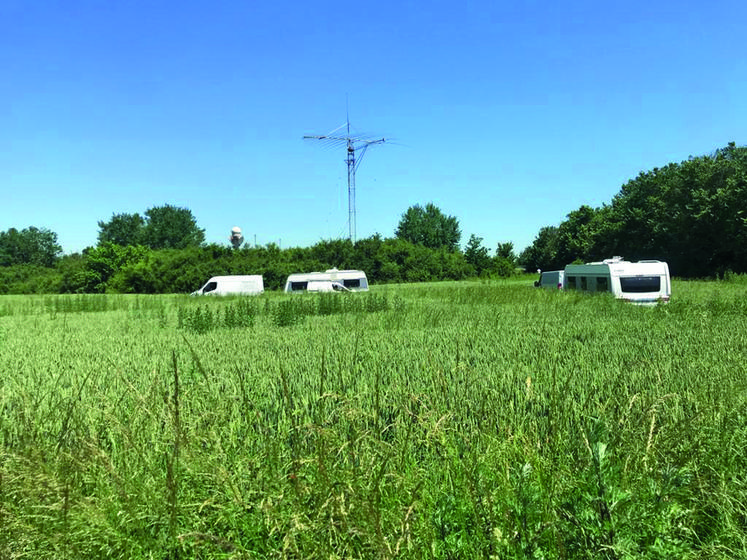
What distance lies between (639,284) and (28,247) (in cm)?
11291

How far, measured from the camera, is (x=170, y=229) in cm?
9688

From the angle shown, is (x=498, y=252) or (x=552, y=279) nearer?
(x=552, y=279)

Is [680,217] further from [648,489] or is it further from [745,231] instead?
[648,489]

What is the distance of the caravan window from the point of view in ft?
56.6

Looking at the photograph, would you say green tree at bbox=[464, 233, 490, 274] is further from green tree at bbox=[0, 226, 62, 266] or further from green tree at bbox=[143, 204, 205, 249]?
green tree at bbox=[0, 226, 62, 266]

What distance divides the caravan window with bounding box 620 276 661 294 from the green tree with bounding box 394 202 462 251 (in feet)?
252

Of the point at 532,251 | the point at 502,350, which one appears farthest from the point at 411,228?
the point at 502,350

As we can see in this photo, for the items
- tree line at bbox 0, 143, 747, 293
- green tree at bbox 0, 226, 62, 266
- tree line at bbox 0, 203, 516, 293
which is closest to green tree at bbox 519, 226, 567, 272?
tree line at bbox 0, 143, 747, 293

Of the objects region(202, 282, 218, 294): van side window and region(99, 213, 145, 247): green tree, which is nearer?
region(202, 282, 218, 294): van side window

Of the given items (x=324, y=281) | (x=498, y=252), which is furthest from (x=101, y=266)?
(x=498, y=252)

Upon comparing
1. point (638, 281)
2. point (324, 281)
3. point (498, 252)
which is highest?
point (498, 252)

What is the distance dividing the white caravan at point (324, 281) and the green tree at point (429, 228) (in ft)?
218

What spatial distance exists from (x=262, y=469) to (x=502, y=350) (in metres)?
4.14

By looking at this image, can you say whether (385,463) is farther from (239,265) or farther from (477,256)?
(477,256)
